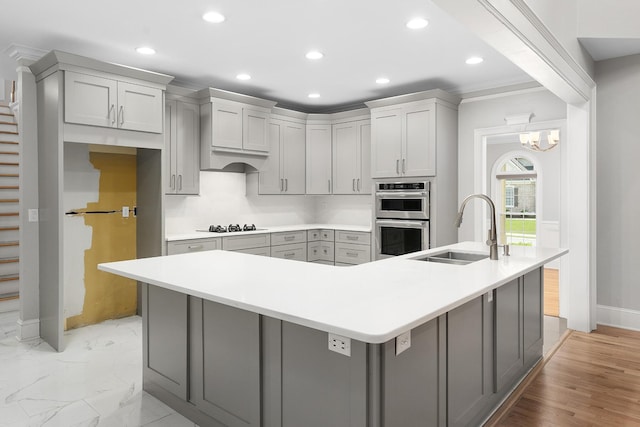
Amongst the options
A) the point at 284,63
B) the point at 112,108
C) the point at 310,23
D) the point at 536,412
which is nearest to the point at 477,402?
the point at 536,412

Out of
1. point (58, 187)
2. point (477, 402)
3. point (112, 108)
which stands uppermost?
point (112, 108)

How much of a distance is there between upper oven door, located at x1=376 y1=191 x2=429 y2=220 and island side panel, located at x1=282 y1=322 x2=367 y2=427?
3303mm

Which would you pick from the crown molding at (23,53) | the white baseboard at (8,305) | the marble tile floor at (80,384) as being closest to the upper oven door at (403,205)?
the marble tile floor at (80,384)

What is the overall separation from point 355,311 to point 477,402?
4.11ft

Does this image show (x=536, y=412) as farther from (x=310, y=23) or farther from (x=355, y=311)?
(x=310, y=23)

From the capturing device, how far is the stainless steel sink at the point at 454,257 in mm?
3102

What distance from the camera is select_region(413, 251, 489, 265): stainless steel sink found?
10.2 ft

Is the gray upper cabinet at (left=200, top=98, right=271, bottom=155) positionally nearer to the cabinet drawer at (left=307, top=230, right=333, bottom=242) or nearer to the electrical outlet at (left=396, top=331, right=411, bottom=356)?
the cabinet drawer at (left=307, top=230, right=333, bottom=242)

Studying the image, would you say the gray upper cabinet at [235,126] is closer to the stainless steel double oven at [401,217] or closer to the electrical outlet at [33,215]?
the stainless steel double oven at [401,217]

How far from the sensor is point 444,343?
1.98 m

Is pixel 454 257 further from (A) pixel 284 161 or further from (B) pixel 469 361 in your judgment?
(A) pixel 284 161

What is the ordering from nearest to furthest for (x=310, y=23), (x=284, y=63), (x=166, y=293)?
(x=166, y=293) → (x=310, y=23) → (x=284, y=63)

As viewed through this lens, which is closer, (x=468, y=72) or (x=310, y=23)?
(x=310, y=23)

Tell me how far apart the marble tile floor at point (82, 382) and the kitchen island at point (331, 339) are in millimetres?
188
